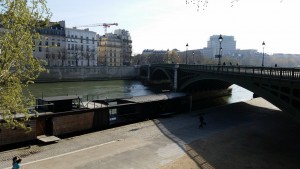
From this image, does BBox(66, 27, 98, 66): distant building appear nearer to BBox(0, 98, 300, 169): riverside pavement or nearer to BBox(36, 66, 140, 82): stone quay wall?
BBox(36, 66, 140, 82): stone quay wall

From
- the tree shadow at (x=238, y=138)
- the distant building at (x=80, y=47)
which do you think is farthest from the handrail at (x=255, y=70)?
the distant building at (x=80, y=47)

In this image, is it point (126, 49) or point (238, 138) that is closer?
point (238, 138)

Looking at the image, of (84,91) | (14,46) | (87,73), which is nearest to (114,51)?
(87,73)

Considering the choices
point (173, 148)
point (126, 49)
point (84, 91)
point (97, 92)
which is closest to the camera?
point (173, 148)

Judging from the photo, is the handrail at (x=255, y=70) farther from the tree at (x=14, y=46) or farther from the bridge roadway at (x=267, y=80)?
the tree at (x=14, y=46)

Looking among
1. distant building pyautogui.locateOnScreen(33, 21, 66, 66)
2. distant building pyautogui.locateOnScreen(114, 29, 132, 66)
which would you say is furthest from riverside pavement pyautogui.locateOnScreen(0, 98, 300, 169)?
distant building pyautogui.locateOnScreen(114, 29, 132, 66)

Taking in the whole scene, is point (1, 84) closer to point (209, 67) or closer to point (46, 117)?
point (46, 117)

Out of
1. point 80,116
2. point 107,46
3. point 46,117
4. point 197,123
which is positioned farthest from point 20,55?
point 107,46

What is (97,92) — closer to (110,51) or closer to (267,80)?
(267,80)

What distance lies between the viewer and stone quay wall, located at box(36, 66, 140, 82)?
90.8 meters

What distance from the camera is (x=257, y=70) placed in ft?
108

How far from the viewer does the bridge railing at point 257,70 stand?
25867mm

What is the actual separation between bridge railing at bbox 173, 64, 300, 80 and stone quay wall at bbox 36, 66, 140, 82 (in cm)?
4740

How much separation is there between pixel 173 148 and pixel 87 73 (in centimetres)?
8102
